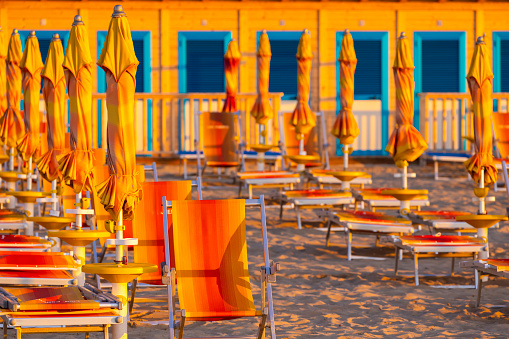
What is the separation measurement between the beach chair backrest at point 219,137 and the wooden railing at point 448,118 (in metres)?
3.94

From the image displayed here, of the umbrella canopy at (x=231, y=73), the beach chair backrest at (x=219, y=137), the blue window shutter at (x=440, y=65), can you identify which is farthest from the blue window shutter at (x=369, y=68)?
the beach chair backrest at (x=219, y=137)

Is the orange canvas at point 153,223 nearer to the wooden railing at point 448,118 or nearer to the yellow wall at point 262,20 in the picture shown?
the wooden railing at point 448,118

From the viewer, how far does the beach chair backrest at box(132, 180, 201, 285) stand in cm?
612

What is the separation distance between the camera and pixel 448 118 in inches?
638

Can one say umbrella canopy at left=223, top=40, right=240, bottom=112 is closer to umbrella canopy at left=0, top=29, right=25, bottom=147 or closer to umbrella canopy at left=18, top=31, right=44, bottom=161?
umbrella canopy at left=0, top=29, right=25, bottom=147

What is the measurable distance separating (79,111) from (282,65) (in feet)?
35.7

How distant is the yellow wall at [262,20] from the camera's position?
1648 cm

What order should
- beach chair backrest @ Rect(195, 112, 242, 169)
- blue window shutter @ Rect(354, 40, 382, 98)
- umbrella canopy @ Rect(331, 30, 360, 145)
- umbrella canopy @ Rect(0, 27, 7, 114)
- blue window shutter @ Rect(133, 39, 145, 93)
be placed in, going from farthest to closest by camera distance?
blue window shutter @ Rect(354, 40, 382, 98) → blue window shutter @ Rect(133, 39, 145, 93) → beach chair backrest @ Rect(195, 112, 242, 169) → umbrella canopy @ Rect(331, 30, 360, 145) → umbrella canopy @ Rect(0, 27, 7, 114)

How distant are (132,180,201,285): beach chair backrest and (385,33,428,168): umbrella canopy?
359cm

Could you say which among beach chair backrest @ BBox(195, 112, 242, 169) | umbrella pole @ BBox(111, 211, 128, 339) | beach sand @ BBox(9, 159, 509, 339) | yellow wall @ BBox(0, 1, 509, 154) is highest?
yellow wall @ BBox(0, 1, 509, 154)

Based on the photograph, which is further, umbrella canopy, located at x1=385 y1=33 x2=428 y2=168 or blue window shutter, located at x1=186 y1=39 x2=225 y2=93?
blue window shutter, located at x1=186 y1=39 x2=225 y2=93

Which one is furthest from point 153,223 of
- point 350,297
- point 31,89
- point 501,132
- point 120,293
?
point 501,132

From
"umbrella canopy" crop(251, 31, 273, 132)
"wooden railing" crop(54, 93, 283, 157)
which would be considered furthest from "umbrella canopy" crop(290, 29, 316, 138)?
"wooden railing" crop(54, 93, 283, 157)

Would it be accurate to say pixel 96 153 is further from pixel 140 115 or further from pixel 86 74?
pixel 140 115
